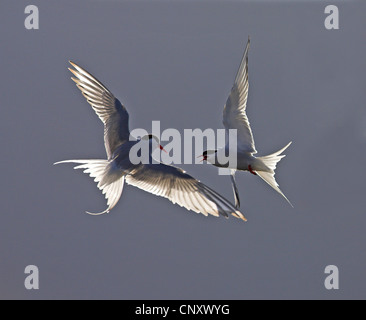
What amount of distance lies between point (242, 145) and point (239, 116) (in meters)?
0.16

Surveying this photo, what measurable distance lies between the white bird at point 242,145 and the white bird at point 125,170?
375 mm

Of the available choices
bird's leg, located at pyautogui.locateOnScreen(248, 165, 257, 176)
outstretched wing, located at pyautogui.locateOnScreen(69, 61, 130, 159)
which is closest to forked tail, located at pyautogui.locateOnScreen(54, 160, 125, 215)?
outstretched wing, located at pyautogui.locateOnScreen(69, 61, 130, 159)

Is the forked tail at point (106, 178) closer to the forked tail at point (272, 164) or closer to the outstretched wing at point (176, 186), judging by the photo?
the outstretched wing at point (176, 186)

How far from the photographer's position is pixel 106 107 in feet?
9.15

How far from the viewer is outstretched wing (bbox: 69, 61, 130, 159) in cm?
272

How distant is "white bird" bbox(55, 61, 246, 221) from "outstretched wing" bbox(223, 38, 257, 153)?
0.44m

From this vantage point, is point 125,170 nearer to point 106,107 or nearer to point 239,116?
point 106,107

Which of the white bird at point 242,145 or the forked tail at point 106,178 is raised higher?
the white bird at point 242,145

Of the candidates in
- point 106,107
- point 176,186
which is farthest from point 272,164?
point 106,107

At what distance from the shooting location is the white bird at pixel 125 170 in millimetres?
2334

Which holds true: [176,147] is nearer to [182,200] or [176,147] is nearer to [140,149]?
[140,149]

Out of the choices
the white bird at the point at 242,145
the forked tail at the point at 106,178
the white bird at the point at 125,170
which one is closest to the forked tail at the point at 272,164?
the white bird at the point at 242,145

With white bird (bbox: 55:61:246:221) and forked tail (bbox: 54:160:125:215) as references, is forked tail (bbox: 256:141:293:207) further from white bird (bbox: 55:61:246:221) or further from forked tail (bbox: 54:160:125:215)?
forked tail (bbox: 54:160:125:215)

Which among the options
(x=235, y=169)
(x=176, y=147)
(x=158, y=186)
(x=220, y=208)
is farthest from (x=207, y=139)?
(x=220, y=208)
